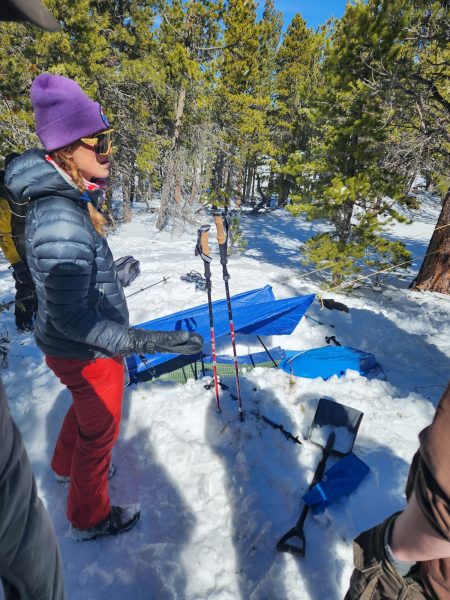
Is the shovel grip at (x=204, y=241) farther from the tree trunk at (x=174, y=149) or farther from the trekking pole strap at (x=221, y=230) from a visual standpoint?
the tree trunk at (x=174, y=149)

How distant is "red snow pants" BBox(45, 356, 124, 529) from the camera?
168 cm

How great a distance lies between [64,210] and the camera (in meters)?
1.40

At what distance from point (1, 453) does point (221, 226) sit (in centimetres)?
272

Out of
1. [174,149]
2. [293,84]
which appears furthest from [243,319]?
[293,84]

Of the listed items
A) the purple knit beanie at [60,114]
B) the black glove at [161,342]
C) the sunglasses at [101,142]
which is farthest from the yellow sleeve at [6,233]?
the black glove at [161,342]

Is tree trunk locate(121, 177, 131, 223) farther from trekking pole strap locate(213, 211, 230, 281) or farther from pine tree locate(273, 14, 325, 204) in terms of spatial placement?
trekking pole strap locate(213, 211, 230, 281)

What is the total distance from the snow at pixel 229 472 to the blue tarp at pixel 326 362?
0.12 m

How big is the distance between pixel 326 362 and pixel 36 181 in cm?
331

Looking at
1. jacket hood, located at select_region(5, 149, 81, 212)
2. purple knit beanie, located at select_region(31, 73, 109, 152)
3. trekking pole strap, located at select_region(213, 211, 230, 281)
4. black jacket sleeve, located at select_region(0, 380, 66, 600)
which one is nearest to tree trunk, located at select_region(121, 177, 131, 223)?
trekking pole strap, located at select_region(213, 211, 230, 281)

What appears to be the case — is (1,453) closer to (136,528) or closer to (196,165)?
(136,528)

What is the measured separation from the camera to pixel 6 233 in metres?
3.94

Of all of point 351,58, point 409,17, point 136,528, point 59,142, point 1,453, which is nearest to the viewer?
point 1,453

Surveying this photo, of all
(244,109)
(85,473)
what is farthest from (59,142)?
(244,109)

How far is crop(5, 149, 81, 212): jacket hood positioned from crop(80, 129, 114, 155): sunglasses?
0.25 metres
